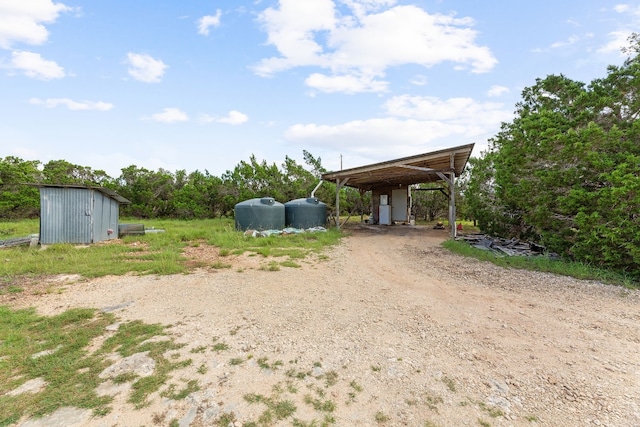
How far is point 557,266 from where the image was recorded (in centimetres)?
613

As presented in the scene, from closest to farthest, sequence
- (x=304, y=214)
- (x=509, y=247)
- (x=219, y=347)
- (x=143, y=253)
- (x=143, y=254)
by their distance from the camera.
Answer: (x=219, y=347) → (x=143, y=254) → (x=143, y=253) → (x=509, y=247) → (x=304, y=214)

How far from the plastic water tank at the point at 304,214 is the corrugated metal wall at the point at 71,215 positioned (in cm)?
736

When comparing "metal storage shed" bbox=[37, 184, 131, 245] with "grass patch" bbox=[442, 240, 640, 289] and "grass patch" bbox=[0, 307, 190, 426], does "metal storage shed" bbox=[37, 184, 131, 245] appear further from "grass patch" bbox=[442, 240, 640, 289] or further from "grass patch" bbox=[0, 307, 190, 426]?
"grass patch" bbox=[442, 240, 640, 289]

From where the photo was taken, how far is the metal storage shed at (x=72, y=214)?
876cm

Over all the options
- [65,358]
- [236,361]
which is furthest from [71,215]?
[236,361]

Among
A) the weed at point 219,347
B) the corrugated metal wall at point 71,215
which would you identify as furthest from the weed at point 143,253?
the weed at point 219,347

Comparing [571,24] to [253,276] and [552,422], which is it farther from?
[253,276]

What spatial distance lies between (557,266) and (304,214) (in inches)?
376

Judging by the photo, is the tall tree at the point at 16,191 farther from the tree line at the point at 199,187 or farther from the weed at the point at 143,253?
the weed at the point at 143,253

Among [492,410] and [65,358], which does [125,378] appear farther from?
[492,410]

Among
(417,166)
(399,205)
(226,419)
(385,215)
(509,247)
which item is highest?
(417,166)

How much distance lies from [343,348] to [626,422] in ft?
7.02

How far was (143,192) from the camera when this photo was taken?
19547 mm

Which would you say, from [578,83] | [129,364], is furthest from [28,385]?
[578,83]
